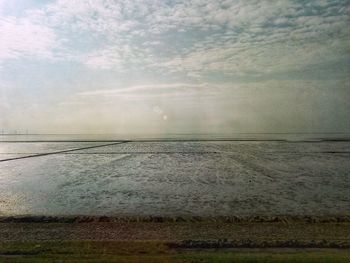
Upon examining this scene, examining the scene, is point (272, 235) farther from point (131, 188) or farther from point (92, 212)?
point (131, 188)

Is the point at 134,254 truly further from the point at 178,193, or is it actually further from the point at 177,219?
the point at 178,193

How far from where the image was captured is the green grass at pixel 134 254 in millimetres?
7730

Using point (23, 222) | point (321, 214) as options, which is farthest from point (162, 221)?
point (321, 214)

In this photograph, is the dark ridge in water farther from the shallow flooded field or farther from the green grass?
the green grass

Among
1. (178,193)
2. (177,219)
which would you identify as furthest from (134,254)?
(178,193)

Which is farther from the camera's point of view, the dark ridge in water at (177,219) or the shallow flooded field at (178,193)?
the shallow flooded field at (178,193)

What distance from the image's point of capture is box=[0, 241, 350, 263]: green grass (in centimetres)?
773

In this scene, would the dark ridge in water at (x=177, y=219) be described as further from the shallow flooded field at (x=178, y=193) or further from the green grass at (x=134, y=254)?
the green grass at (x=134, y=254)

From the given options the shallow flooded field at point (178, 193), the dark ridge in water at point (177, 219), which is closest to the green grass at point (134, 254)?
the dark ridge in water at point (177, 219)

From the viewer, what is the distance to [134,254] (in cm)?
823

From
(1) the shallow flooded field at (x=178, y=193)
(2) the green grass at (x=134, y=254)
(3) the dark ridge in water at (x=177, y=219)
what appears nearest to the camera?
(2) the green grass at (x=134, y=254)

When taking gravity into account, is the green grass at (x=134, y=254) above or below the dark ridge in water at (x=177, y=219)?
above

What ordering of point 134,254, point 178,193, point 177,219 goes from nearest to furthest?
point 134,254, point 177,219, point 178,193

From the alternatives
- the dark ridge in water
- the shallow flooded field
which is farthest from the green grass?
the shallow flooded field
